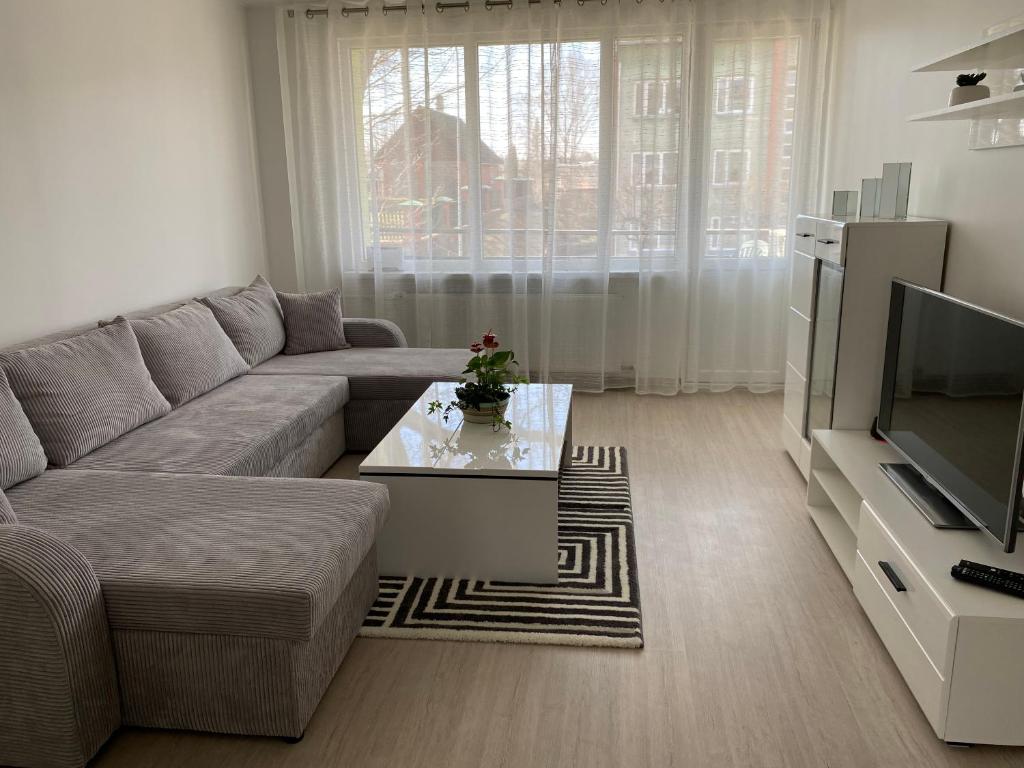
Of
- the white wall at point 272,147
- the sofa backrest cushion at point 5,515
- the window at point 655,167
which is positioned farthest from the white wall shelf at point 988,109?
the white wall at point 272,147

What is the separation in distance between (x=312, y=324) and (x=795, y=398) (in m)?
2.70

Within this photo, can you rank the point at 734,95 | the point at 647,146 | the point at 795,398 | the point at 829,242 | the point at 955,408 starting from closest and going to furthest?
the point at 955,408
the point at 829,242
the point at 795,398
the point at 734,95
the point at 647,146

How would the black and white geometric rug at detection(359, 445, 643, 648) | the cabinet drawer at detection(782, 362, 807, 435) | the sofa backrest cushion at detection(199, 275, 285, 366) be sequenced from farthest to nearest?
the sofa backrest cushion at detection(199, 275, 285, 366)
the cabinet drawer at detection(782, 362, 807, 435)
the black and white geometric rug at detection(359, 445, 643, 648)

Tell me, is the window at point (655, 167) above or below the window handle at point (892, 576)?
above

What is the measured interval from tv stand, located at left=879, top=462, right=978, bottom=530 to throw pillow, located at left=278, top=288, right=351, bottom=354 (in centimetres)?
306

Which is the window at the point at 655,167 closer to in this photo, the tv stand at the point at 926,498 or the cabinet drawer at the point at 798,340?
the cabinet drawer at the point at 798,340

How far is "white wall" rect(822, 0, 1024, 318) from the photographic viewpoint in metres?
2.70

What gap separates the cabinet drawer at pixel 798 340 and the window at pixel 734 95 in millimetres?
1565

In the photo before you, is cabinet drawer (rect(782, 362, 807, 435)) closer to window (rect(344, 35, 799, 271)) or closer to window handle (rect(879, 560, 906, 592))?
window (rect(344, 35, 799, 271))

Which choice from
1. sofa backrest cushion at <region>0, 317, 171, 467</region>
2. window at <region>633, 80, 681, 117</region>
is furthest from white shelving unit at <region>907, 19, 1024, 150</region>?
sofa backrest cushion at <region>0, 317, 171, 467</region>

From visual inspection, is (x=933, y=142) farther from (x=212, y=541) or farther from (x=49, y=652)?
(x=49, y=652)

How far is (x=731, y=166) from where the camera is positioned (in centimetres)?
504

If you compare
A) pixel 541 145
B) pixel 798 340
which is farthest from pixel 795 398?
pixel 541 145

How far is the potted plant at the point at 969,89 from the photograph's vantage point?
2650 mm
